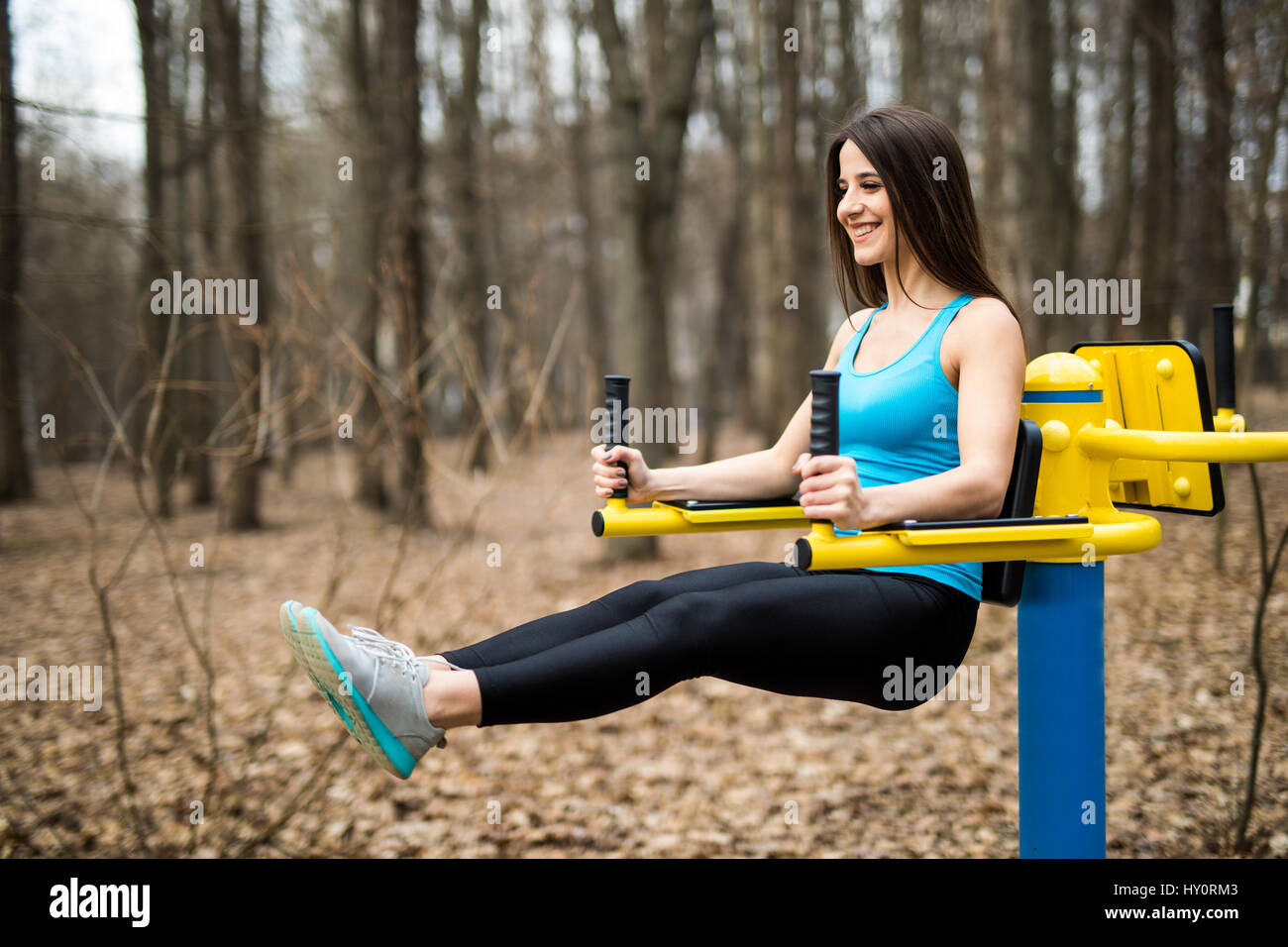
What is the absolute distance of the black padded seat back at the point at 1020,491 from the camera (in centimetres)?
185

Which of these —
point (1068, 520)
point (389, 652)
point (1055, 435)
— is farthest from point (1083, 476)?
point (389, 652)

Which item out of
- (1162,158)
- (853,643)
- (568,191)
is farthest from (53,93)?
(568,191)

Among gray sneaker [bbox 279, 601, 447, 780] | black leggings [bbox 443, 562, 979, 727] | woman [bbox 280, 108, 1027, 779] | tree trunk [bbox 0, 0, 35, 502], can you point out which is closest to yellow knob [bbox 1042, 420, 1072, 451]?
woman [bbox 280, 108, 1027, 779]

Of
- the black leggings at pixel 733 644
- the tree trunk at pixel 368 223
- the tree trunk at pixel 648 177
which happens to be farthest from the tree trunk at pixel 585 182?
the black leggings at pixel 733 644

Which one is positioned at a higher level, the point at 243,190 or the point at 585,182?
the point at 585,182

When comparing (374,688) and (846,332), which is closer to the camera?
(374,688)

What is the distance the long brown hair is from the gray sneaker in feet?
4.29

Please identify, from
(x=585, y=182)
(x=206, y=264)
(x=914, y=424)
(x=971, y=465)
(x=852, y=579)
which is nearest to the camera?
(x=971, y=465)

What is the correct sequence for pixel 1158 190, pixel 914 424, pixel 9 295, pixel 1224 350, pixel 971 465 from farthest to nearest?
pixel 1158 190, pixel 9 295, pixel 1224 350, pixel 914 424, pixel 971 465

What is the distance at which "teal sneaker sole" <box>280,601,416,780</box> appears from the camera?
1.67 metres

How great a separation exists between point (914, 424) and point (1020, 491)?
259 mm

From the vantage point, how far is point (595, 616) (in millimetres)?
1969

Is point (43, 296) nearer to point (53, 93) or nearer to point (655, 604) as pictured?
point (53, 93)

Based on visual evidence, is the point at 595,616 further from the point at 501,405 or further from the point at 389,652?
the point at 501,405
